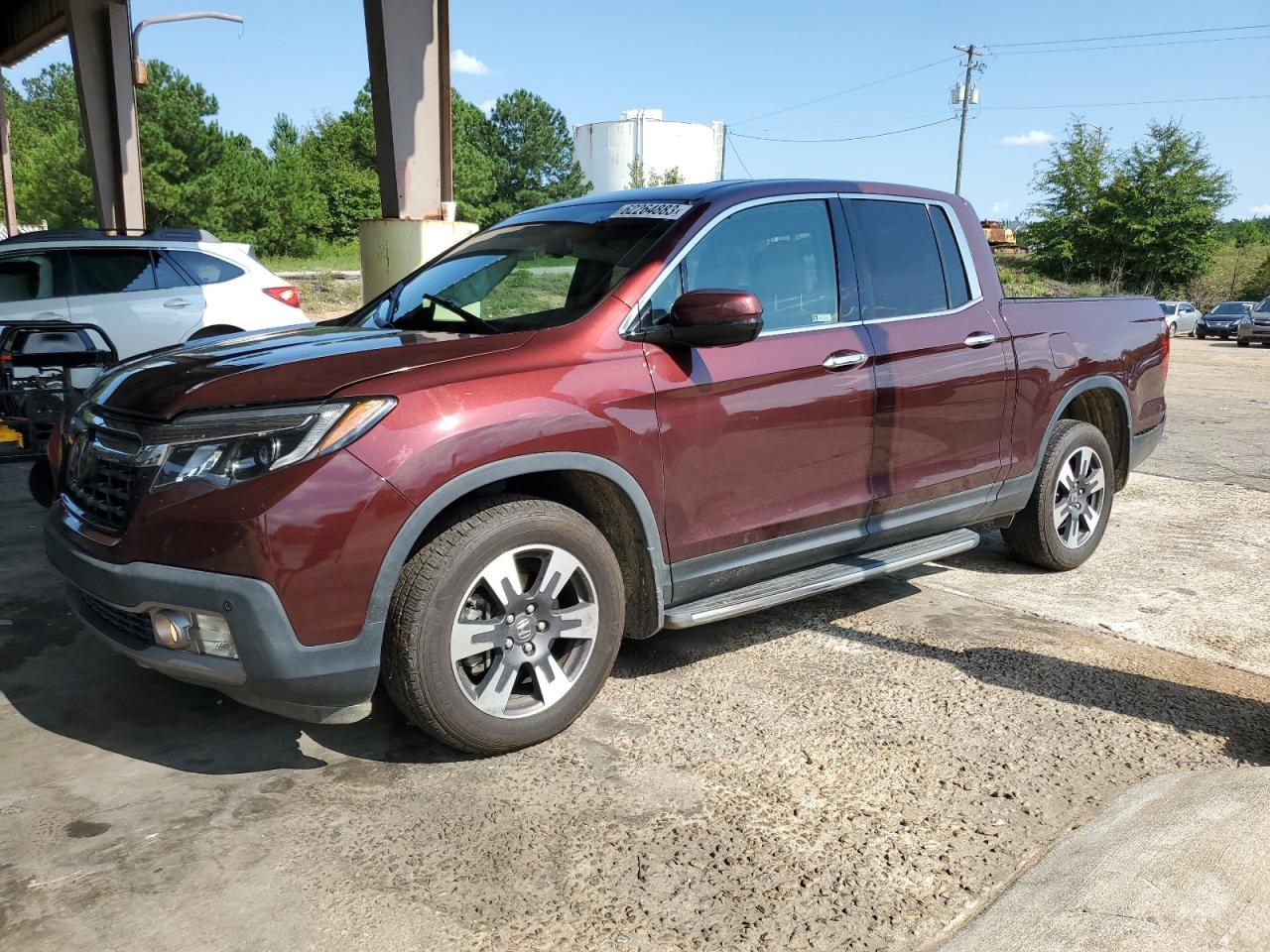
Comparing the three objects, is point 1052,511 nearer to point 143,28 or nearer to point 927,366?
point 927,366

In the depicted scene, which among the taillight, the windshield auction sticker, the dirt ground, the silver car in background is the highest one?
the windshield auction sticker

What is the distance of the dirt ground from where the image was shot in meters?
2.41

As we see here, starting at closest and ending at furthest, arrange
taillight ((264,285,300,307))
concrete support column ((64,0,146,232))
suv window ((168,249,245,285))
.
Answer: suv window ((168,249,245,285)), taillight ((264,285,300,307)), concrete support column ((64,0,146,232))

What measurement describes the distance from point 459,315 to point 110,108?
15.8 m

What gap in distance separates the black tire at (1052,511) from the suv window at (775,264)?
5.41ft

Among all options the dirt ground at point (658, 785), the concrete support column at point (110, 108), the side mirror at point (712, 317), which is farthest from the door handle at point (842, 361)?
the concrete support column at point (110, 108)

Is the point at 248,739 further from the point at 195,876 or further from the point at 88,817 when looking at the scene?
the point at 195,876

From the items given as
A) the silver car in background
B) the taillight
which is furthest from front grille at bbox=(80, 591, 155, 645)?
the silver car in background

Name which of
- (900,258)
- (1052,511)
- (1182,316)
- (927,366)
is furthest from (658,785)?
(1182,316)

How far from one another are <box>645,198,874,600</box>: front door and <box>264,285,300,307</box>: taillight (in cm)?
592

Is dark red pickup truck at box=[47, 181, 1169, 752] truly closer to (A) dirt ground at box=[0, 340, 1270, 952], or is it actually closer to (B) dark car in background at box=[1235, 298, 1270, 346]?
(A) dirt ground at box=[0, 340, 1270, 952]

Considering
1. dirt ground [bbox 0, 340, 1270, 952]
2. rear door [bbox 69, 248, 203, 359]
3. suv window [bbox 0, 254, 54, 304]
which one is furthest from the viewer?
rear door [bbox 69, 248, 203, 359]

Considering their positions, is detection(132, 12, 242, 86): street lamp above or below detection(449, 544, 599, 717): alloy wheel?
above

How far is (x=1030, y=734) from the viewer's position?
335cm
